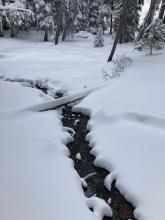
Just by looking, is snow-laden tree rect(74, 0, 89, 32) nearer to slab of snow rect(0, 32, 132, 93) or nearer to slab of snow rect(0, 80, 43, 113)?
slab of snow rect(0, 32, 132, 93)

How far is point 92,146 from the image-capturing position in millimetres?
7758

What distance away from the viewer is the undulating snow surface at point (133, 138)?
18.7 ft

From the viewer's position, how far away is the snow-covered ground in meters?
5.27

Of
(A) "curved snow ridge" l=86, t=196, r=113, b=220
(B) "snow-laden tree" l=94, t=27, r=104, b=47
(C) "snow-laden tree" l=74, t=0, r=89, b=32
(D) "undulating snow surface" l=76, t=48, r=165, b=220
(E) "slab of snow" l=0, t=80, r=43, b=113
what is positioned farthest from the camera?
(C) "snow-laden tree" l=74, t=0, r=89, b=32

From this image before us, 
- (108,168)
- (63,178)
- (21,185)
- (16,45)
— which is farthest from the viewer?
(16,45)

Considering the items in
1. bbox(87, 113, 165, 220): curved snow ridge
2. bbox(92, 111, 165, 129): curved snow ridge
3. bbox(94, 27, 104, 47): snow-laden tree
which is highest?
bbox(92, 111, 165, 129): curved snow ridge

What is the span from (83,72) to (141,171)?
8.71 m

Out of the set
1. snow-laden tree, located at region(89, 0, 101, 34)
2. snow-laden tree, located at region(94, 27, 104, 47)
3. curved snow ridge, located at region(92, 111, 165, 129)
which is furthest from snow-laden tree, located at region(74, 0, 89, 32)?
curved snow ridge, located at region(92, 111, 165, 129)

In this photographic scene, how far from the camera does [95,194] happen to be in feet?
20.0

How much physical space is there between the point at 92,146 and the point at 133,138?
3.51 ft

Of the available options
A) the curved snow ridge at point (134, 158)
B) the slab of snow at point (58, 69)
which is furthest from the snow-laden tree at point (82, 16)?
the curved snow ridge at point (134, 158)

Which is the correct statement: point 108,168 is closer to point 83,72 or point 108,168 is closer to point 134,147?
point 134,147

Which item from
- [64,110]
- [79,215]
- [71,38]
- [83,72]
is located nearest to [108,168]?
[79,215]

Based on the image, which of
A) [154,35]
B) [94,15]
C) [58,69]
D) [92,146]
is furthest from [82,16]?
[92,146]
